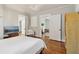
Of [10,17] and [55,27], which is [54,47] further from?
[10,17]

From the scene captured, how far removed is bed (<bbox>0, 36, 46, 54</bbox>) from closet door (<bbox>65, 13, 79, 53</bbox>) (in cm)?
46

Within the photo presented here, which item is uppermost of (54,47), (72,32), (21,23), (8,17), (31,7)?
(31,7)

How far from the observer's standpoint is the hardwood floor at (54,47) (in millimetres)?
1750

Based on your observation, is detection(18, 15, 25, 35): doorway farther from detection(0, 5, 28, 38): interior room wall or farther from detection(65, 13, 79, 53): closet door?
detection(65, 13, 79, 53): closet door

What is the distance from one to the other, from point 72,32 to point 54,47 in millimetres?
427

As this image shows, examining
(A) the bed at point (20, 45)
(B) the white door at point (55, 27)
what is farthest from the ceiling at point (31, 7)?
(A) the bed at point (20, 45)

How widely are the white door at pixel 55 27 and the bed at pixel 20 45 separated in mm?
247

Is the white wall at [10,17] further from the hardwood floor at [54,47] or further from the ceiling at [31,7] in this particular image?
the hardwood floor at [54,47]

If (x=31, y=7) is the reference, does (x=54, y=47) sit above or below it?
below

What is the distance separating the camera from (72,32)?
178 centimetres

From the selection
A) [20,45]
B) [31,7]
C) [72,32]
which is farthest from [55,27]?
[20,45]
